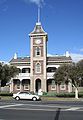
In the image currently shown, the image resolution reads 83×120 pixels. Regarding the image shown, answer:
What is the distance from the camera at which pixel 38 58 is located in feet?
218

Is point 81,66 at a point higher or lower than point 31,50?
lower

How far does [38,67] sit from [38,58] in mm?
2007

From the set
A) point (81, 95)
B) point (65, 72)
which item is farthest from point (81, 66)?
point (81, 95)

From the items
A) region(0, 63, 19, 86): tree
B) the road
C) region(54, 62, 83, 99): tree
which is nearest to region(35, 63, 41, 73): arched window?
region(0, 63, 19, 86): tree

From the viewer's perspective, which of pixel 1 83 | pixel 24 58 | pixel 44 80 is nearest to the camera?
pixel 1 83

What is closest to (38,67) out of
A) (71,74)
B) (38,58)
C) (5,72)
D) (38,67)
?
(38,67)

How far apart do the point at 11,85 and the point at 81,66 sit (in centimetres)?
2357

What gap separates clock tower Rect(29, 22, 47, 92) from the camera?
215 feet

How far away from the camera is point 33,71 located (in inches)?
2603

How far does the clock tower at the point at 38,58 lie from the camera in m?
65.6

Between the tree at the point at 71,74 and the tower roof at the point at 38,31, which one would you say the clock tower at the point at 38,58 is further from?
the tree at the point at 71,74

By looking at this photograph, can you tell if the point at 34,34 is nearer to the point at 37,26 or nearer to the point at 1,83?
the point at 37,26

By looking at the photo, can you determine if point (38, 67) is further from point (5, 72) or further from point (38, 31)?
point (5, 72)

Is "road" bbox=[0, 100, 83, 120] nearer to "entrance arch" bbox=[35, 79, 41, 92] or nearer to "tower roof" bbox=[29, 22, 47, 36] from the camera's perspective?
"entrance arch" bbox=[35, 79, 41, 92]
